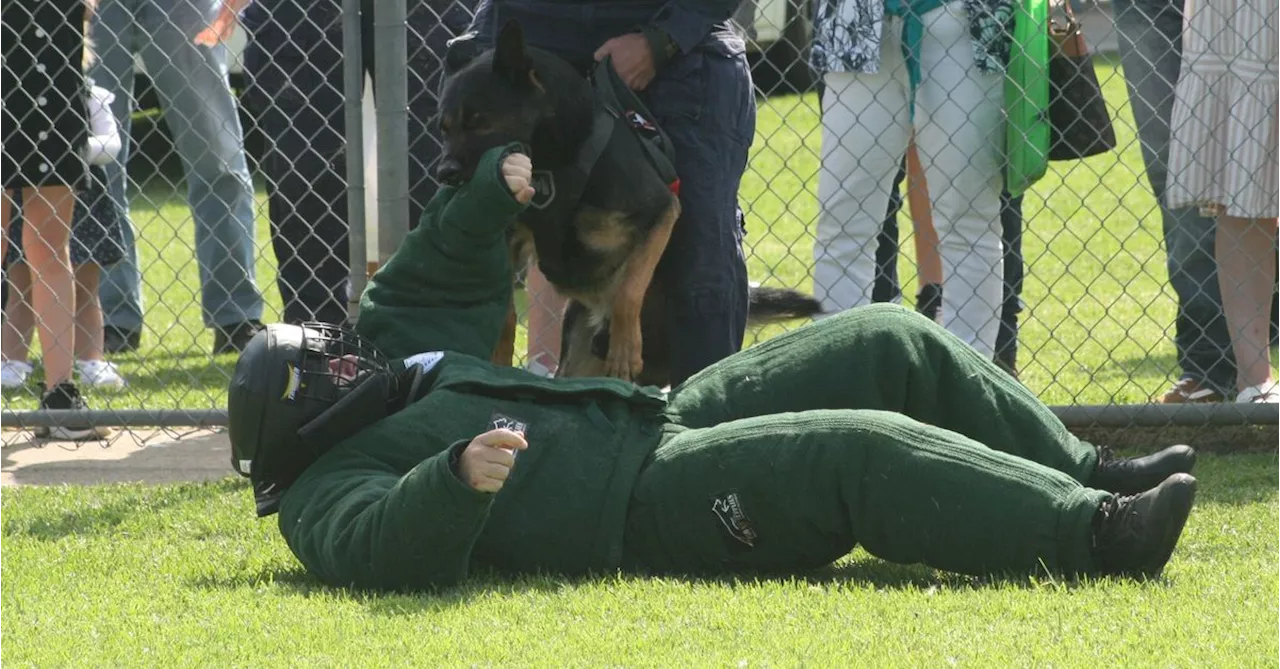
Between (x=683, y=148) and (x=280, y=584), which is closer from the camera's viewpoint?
(x=280, y=584)

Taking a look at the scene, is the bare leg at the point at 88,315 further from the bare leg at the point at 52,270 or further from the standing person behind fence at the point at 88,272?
the bare leg at the point at 52,270

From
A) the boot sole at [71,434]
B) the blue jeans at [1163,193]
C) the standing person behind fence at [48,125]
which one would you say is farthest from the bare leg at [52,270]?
the blue jeans at [1163,193]

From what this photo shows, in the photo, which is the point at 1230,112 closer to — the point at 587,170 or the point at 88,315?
the point at 587,170

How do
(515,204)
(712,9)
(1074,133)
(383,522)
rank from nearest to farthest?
(383,522)
(515,204)
(712,9)
(1074,133)

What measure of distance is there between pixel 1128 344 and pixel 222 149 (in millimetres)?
3919

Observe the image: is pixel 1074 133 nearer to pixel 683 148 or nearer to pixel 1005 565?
pixel 683 148

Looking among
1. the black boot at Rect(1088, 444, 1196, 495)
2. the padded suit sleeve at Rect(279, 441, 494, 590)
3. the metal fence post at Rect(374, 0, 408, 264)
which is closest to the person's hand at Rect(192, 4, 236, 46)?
the metal fence post at Rect(374, 0, 408, 264)

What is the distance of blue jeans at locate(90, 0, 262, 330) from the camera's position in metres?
6.77

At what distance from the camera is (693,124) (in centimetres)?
439

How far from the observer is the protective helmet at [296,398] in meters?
3.24

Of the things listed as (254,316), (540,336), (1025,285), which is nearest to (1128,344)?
(1025,285)

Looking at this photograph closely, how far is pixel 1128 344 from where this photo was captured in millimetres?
6699

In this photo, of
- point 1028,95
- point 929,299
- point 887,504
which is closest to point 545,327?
point 1028,95

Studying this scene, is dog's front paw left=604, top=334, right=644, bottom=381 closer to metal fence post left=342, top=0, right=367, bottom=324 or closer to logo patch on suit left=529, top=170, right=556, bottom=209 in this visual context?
logo patch on suit left=529, top=170, right=556, bottom=209
